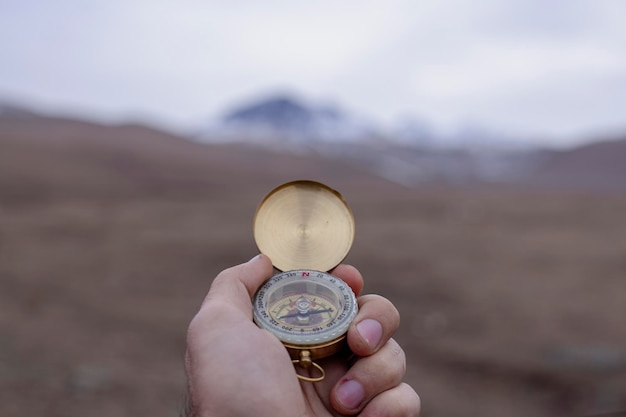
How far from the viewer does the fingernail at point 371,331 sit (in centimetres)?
251

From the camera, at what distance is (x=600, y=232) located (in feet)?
71.2

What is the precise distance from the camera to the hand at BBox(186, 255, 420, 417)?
2305mm

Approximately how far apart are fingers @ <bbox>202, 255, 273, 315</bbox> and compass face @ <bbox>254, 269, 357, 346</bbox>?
4cm

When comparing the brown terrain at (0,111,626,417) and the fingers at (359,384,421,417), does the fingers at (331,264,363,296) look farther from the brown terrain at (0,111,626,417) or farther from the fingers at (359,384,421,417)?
the brown terrain at (0,111,626,417)

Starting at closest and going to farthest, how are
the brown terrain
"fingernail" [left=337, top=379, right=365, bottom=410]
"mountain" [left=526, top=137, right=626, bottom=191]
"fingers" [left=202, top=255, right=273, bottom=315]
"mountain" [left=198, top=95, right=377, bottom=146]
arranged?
"fingernail" [left=337, top=379, right=365, bottom=410], "fingers" [left=202, top=255, right=273, bottom=315], the brown terrain, "mountain" [left=526, top=137, right=626, bottom=191], "mountain" [left=198, top=95, right=377, bottom=146]

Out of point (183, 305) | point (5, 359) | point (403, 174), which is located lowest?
point (403, 174)

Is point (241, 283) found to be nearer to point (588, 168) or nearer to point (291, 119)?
point (588, 168)

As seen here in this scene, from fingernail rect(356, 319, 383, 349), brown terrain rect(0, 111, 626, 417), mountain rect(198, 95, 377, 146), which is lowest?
mountain rect(198, 95, 377, 146)

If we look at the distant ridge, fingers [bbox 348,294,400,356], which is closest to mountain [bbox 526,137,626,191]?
the distant ridge

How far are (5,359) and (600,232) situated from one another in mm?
19672

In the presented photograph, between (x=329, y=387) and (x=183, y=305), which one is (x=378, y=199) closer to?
(x=183, y=305)

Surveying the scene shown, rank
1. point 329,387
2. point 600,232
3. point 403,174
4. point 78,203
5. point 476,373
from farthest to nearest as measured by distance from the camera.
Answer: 1. point 403,174
2. point 78,203
3. point 600,232
4. point 476,373
5. point 329,387

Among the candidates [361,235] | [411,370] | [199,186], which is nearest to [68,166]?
[199,186]

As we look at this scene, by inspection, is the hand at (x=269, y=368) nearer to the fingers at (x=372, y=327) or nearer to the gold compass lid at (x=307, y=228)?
the fingers at (x=372, y=327)
